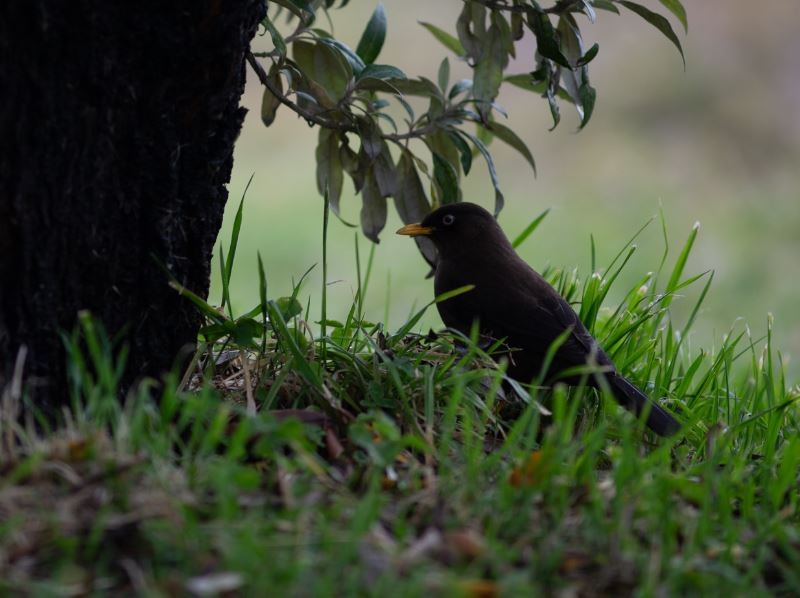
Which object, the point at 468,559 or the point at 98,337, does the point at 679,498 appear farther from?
the point at 98,337

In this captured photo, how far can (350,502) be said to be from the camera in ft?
7.63

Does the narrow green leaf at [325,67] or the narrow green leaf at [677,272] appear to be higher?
the narrow green leaf at [325,67]

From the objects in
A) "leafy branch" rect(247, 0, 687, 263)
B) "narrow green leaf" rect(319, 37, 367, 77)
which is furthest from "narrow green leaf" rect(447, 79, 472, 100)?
"narrow green leaf" rect(319, 37, 367, 77)

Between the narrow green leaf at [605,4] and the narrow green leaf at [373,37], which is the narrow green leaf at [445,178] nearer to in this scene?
the narrow green leaf at [373,37]

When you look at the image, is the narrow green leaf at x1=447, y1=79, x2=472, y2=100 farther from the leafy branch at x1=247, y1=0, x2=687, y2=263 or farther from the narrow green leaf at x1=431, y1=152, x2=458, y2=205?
the narrow green leaf at x1=431, y1=152, x2=458, y2=205

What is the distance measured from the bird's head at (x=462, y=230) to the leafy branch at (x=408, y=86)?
2.43 ft

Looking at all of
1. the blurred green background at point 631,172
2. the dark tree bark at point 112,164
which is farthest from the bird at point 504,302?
the blurred green background at point 631,172

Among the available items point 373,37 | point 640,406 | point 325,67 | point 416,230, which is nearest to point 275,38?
point 325,67

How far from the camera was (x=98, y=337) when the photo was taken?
2.80 metres

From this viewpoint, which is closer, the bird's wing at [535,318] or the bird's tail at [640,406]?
the bird's tail at [640,406]

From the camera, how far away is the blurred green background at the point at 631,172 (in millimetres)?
8156

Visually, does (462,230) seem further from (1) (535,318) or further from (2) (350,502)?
(2) (350,502)

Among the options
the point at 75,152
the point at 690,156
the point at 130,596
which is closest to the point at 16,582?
the point at 130,596

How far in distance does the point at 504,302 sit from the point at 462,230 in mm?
487
